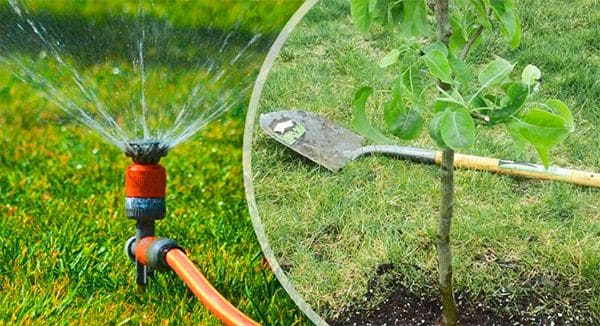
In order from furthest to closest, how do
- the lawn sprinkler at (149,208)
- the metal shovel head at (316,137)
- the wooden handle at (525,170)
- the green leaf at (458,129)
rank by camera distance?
the lawn sprinkler at (149,208) → the metal shovel head at (316,137) → the wooden handle at (525,170) → the green leaf at (458,129)

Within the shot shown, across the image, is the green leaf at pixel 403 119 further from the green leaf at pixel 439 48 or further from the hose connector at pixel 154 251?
the hose connector at pixel 154 251

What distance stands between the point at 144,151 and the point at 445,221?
2.29 feet

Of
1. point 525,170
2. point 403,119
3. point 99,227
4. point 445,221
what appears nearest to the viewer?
point 403,119

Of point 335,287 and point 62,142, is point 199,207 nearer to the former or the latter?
point 62,142

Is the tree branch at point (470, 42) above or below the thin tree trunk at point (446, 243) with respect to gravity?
above

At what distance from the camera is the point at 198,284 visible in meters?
1.71

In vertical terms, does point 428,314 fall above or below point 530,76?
below

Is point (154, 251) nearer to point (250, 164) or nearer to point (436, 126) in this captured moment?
point (250, 164)

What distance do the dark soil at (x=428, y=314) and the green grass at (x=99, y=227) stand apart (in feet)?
0.89

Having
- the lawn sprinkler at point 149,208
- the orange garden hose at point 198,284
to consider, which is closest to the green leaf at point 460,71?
the orange garden hose at point 198,284

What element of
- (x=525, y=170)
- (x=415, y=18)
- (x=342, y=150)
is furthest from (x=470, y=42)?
(x=342, y=150)

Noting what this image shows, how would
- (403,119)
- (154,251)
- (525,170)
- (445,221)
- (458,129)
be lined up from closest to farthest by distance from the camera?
1. (458,129)
2. (403,119)
3. (445,221)
4. (525,170)
5. (154,251)

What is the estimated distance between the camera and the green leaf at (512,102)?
115 cm

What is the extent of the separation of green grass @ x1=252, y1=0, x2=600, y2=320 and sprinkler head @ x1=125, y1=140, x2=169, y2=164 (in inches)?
10.6
